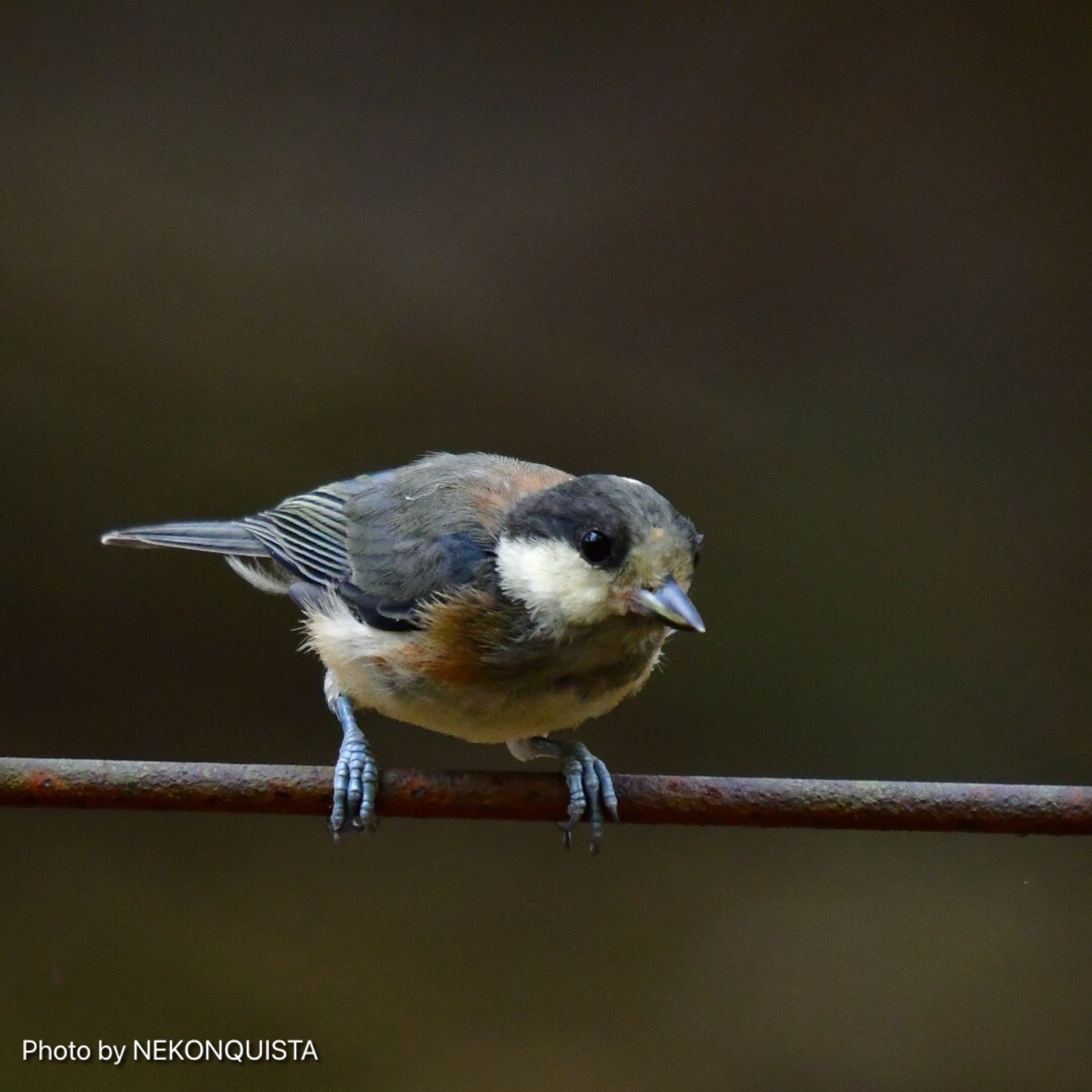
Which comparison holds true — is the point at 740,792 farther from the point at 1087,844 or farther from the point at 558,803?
the point at 1087,844

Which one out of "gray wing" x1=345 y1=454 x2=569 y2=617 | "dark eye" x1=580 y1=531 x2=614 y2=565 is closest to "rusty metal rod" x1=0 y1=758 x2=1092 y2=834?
"dark eye" x1=580 y1=531 x2=614 y2=565

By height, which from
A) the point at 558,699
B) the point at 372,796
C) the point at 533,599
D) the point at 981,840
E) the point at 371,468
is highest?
the point at 371,468

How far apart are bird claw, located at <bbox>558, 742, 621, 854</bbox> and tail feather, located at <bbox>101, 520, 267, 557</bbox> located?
67 centimetres

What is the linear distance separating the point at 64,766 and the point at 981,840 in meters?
2.04

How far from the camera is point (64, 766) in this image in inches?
46.0

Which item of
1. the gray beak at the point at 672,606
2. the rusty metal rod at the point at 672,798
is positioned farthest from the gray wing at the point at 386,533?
the rusty metal rod at the point at 672,798

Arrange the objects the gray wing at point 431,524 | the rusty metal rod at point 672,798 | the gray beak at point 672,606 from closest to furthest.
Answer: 1. the rusty metal rod at point 672,798
2. the gray beak at point 672,606
3. the gray wing at point 431,524

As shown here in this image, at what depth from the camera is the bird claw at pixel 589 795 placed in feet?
5.09

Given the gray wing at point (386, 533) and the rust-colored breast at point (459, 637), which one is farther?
the gray wing at point (386, 533)

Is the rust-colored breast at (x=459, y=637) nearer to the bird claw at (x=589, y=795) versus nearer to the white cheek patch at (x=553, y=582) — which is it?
the white cheek patch at (x=553, y=582)

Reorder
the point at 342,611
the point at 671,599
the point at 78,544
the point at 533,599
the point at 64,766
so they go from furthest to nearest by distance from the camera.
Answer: the point at 78,544, the point at 342,611, the point at 533,599, the point at 671,599, the point at 64,766

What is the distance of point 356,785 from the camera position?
1.62 meters

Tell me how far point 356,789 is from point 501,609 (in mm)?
285

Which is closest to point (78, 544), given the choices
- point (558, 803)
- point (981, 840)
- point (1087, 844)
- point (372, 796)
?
point (372, 796)
